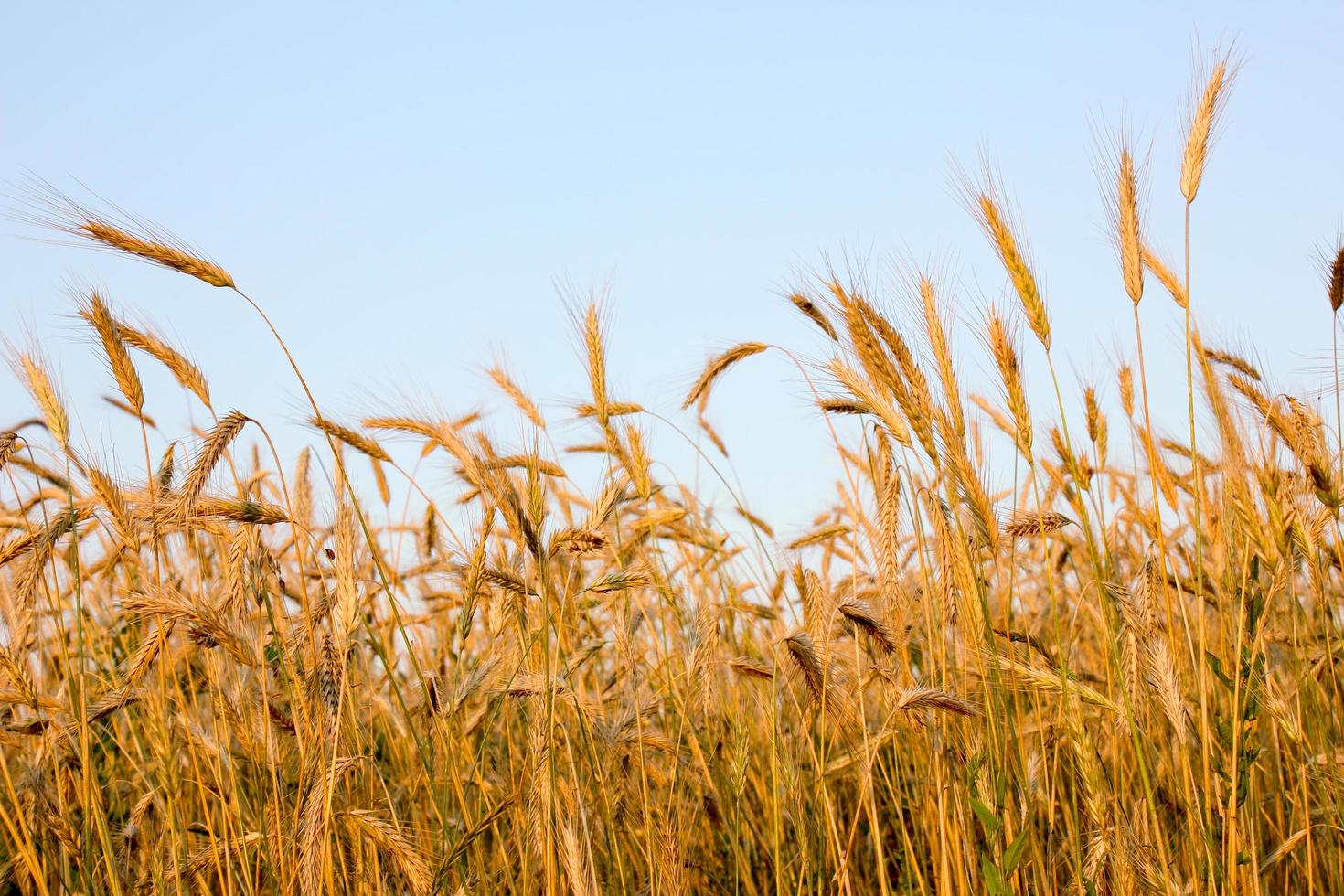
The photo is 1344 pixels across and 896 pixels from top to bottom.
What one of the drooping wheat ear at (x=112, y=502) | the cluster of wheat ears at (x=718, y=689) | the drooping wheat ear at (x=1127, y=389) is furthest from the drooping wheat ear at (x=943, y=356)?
the drooping wheat ear at (x=112, y=502)

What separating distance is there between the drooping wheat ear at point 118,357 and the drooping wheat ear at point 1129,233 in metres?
2.48

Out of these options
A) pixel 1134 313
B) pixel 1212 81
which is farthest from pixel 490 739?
pixel 1212 81

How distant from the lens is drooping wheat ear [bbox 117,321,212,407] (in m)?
2.84

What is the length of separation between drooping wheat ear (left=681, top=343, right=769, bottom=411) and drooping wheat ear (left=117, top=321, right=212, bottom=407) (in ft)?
5.72

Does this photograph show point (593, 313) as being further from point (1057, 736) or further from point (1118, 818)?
point (1118, 818)

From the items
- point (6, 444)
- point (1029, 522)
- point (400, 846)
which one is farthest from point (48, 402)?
point (1029, 522)

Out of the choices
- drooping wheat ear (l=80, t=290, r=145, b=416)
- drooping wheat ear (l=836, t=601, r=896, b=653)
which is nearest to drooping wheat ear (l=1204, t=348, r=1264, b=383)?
drooping wheat ear (l=836, t=601, r=896, b=653)

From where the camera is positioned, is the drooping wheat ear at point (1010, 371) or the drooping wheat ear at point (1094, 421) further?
the drooping wheat ear at point (1094, 421)

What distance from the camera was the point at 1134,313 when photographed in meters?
2.47

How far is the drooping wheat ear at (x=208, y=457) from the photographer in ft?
7.89

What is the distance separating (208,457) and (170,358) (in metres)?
0.61

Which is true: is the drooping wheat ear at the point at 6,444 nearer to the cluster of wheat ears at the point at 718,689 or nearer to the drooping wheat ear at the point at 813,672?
the cluster of wheat ears at the point at 718,689

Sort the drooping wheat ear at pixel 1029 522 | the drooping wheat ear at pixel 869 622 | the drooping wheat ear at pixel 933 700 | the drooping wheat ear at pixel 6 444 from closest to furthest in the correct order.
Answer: the drooping wheat ear at pixel 933 700, the drooping wheat ear at pixel 869 622, the drooping wheat ear at pixel 6 444, the drooping wheat ear at pixel 1029 522

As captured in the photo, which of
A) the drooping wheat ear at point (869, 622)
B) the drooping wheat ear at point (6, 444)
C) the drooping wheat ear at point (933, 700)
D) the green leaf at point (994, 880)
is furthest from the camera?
the drooping wheat ear at point (6, 444)
